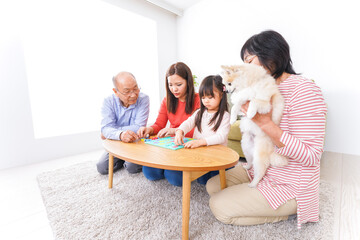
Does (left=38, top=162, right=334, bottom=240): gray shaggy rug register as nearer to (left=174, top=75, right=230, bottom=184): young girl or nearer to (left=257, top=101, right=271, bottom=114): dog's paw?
(left=174, top=75, right=230, bottom=184): young girl

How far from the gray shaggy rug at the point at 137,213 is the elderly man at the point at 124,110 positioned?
0.33 m

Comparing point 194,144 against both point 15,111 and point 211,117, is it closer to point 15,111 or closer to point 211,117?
point 211,117

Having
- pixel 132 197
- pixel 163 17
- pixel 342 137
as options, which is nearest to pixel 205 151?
pixel 132 197

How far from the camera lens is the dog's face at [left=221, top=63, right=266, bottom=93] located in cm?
83

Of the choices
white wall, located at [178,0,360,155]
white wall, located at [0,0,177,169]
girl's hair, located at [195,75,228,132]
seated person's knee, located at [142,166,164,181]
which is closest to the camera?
girl's hair, located at [195,75,228,132]

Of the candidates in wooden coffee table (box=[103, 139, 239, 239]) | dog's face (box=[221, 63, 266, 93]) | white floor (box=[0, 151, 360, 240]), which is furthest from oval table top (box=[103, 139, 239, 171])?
white floor (box=[0, 151, 360, 240])

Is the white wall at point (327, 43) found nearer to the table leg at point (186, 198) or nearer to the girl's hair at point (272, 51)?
the girl's hair at point (272, 51)

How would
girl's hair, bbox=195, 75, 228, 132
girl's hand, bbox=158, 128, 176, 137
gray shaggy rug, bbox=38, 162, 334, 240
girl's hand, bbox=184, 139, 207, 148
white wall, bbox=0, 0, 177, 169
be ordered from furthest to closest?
white wall, bbox=0, 0, 177, 169
girl's hand, bbox=158, 128, 176, 137
girl's hair, bbox=195, 75, 228, 132
girl's hand, bbox=184, 139, 207, 148
gray shaggy rug, bbox=38, 162, 334, 240

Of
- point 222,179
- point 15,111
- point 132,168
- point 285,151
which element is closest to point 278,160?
point 285,151

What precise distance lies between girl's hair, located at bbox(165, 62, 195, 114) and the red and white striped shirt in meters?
0.74

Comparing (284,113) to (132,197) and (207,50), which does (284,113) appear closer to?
(132,197)

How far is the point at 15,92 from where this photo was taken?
194 cm

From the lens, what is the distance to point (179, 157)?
93cm

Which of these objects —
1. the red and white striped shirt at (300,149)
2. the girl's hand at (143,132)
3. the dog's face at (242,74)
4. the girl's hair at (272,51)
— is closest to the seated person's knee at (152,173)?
the girl's hand at (143,132)
